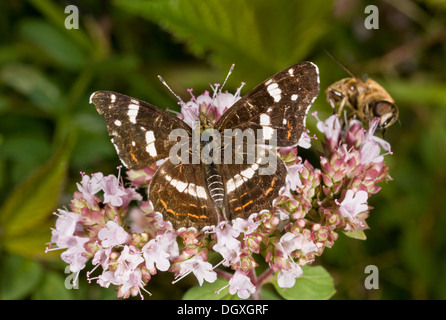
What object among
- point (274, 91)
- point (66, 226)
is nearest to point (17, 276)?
point (66, 226)

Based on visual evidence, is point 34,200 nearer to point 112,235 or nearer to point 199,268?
point 112,235

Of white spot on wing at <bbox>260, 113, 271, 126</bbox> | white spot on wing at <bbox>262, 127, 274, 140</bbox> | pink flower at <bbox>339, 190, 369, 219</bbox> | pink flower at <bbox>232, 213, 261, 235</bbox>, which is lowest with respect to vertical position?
pink flower at <bbox>232, 213, 261, 235</bbox>

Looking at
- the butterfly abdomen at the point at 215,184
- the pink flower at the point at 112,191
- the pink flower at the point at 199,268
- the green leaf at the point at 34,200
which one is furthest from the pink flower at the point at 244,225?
the green leaf at the point at 34,200

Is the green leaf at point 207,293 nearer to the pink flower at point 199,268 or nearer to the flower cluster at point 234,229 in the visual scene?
the flower cluster at point 234,229

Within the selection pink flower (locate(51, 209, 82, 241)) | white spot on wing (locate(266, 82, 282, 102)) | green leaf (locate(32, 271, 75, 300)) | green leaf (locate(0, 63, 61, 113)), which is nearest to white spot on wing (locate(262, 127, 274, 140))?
white spot on wing (locate(266, 82, 282, 102))

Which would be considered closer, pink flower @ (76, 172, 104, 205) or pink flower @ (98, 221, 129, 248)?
pink flower @ (98, 221, 129, 248)

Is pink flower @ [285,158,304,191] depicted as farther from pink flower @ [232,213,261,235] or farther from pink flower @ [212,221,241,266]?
pink flower @ [212,221,241,266]
